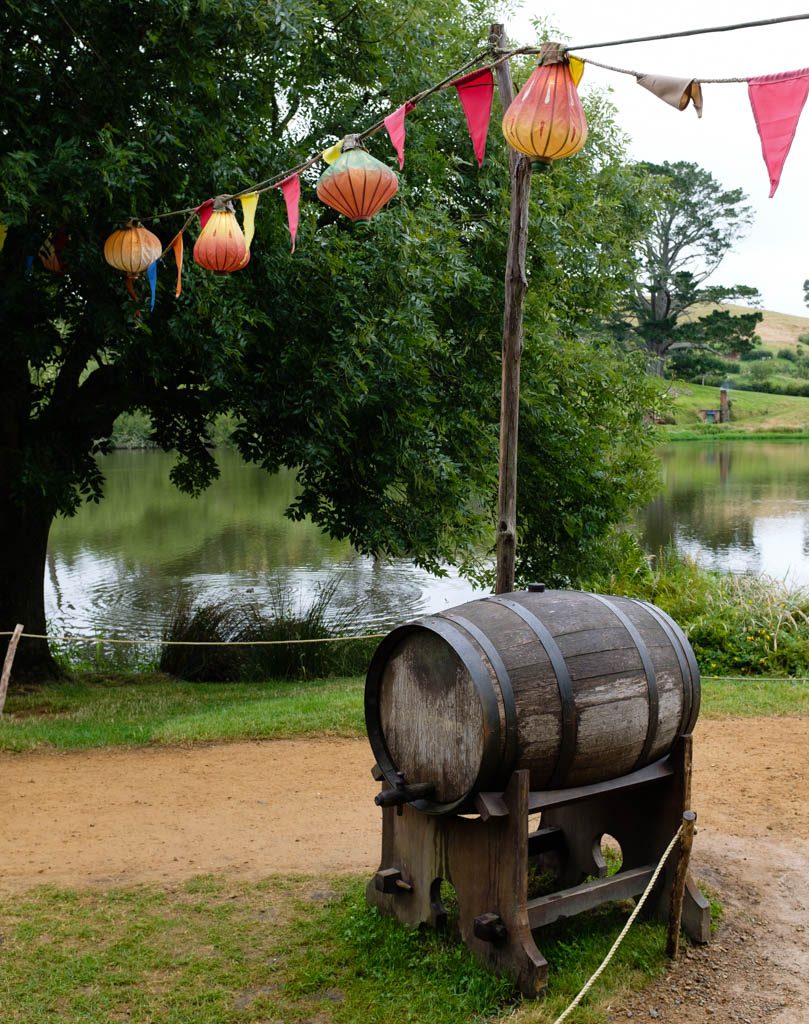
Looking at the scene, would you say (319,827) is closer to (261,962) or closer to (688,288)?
(261,962)

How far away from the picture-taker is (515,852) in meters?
3.81

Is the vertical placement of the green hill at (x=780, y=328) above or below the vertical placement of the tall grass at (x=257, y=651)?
above

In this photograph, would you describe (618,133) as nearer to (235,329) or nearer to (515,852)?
(235,329)

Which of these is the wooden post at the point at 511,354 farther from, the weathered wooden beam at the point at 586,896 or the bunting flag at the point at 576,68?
the weathered wooden beam at the point at 586,896

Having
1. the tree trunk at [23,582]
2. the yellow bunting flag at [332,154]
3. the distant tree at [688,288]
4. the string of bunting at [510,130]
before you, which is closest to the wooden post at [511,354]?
the string of bunting at [510,130]

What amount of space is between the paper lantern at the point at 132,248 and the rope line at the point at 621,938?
5401mm

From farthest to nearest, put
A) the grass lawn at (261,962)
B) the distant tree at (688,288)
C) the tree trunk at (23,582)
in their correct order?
the distant tree at (688,288), the tree trunk at (23,582), the grass lawn at (261,962)

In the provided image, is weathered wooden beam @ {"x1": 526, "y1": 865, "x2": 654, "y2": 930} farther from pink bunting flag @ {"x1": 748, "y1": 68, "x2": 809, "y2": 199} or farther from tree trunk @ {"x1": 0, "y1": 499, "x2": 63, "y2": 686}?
tree trunk @ {"x1": 0, "y1": 499, "x2": 63, "y2": 686}

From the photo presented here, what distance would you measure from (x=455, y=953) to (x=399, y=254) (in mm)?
6633

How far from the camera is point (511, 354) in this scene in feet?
16.8

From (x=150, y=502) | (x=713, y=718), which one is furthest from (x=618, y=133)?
(x=150, y=502)

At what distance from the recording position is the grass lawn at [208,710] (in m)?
7.69

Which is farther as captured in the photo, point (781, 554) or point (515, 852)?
point (781, 554)

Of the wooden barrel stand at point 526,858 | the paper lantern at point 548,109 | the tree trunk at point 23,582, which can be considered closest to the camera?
the wooden barrel stand at point 526,858
